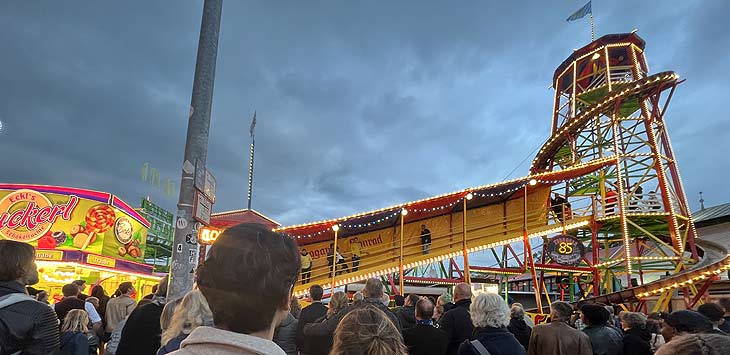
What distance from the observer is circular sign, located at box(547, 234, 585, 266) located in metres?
15.9

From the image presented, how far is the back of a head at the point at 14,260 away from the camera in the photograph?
9.78ft

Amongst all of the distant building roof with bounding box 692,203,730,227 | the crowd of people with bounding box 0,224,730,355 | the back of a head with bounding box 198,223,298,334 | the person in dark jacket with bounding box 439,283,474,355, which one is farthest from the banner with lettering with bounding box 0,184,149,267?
the distant building roof with bounding box 692,203,730,227

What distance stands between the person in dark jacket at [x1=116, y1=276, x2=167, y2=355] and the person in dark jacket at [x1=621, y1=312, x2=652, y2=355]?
5.62m

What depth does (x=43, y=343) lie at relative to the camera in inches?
115

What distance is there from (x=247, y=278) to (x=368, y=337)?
3.17 feet

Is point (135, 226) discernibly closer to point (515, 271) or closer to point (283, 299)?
point (515, 271)

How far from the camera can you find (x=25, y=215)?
1884 cm

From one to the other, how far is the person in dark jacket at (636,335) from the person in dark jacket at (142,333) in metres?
5.62

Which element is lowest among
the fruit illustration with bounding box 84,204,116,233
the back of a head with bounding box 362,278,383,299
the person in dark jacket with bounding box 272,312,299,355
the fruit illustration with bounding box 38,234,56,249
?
the person in dark jacket with bounding box 272,312,299,355

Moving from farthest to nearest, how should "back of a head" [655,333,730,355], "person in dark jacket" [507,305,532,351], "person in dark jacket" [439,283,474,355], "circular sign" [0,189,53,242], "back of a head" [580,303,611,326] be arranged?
"circular sign" [0,189,53,242] → "person in dark jacket" [507,305,532,351] → "back of a head" [580,303,611,326] → "person in dark jacket" [439,283,474,355] → "back of a head" [655,333,730,355]

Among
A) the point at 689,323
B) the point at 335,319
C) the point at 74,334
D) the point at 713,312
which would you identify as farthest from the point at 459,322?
the point at 74,334

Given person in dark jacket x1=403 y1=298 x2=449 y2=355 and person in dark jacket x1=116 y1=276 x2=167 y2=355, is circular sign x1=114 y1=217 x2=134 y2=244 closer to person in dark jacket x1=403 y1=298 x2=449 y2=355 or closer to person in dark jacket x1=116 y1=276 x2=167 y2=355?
person in dark jacket x1=116 y1=276 x2=167 y2=355

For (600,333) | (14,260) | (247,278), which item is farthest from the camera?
(600,333)

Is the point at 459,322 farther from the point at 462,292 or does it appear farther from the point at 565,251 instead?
the point at 565,251
